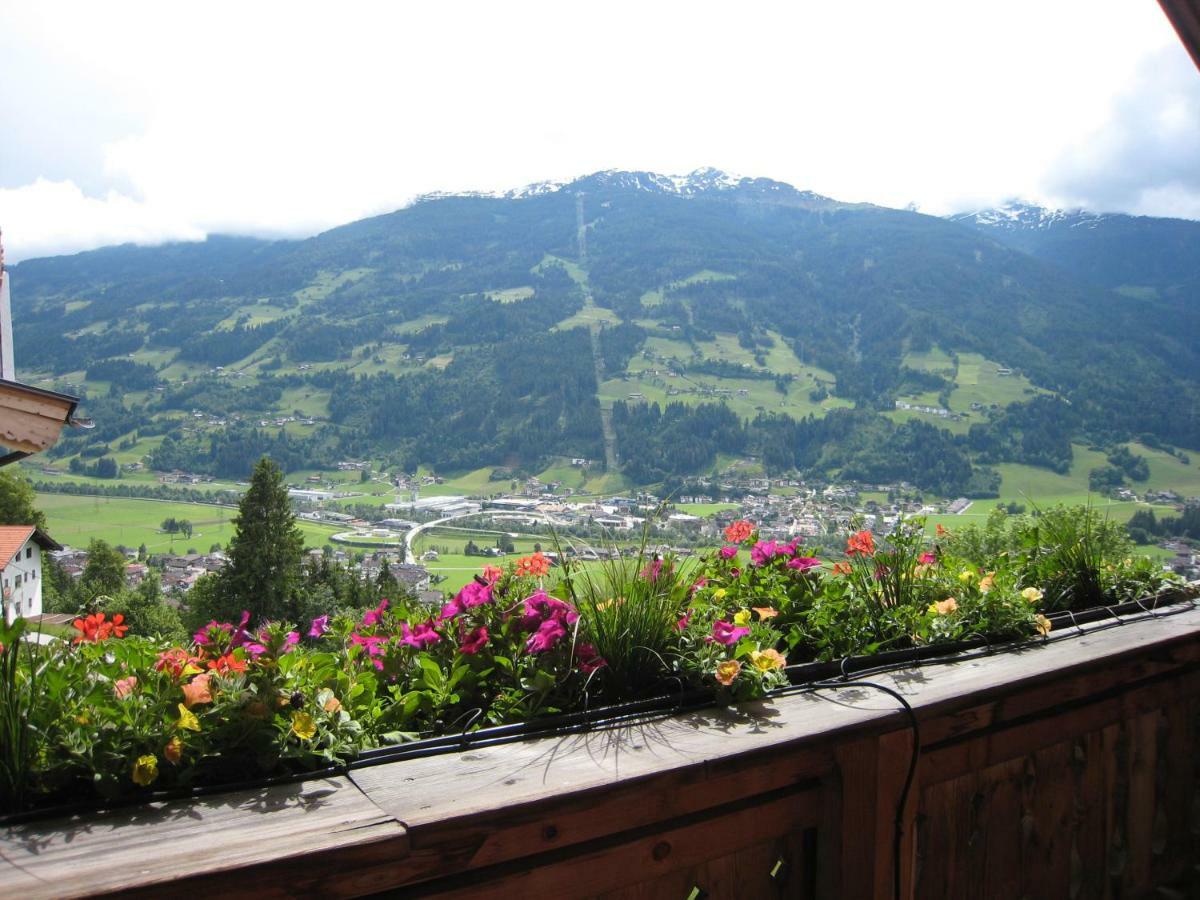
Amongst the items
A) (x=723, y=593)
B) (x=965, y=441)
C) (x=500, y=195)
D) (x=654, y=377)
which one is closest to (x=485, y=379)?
(x=654, y=377)

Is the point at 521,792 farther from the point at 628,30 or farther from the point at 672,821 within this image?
the point at 628,30

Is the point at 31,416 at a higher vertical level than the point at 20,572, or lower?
higher

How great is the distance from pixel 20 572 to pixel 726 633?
2.48m

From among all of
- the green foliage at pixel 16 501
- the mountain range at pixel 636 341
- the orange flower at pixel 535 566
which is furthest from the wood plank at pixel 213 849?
the mountain range at pixel 636 341

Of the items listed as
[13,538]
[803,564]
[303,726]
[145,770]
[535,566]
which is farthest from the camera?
[13,538]

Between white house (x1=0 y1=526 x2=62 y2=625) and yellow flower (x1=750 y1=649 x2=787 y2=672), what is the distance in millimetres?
1194

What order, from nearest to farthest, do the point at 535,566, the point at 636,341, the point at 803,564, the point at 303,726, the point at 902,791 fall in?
the point at 303,726 < the point at 902,791 < the point at 535,566 < the point at 803,564 < the point at 636,341

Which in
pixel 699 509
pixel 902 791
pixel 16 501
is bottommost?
pixel 16 501

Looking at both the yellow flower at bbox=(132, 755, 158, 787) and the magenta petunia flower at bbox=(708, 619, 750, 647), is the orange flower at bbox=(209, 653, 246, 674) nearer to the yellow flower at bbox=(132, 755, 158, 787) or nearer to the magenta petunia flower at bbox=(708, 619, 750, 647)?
the yellow flower at bbox=(132, 755, 158, 787)

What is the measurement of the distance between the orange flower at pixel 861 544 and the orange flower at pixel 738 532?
291 millimetres

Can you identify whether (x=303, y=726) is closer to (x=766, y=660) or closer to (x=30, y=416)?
(x=766, y=660)

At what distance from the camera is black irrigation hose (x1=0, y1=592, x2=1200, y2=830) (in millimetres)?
1056

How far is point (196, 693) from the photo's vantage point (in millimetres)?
1091

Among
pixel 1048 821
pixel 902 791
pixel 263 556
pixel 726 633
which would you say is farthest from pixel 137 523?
pixel 902 791
